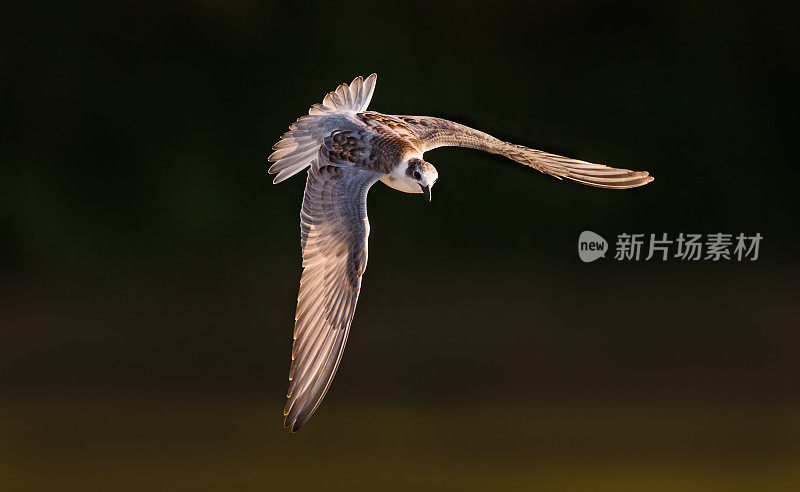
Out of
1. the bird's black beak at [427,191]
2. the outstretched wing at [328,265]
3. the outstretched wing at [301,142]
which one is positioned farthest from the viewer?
the outstretched wing at [301,142]

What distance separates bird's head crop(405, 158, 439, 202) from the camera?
7.28ft

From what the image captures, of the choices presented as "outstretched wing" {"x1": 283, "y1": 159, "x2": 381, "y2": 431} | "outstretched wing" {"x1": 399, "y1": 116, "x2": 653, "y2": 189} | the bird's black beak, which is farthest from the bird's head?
"outstretched wing" {"x1": 399, "y1": 116, "x2": 653, "y2": 189}

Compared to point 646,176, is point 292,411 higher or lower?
lower

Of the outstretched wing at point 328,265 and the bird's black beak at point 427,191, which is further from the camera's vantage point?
the bird's black beak at point 427,191

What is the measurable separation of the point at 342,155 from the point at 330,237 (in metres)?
0.22

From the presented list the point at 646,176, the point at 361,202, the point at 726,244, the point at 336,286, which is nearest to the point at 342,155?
the point at 361,202

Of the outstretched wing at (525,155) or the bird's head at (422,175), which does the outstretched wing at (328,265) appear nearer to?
the bird's head at (422,175)

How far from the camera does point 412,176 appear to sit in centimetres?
225

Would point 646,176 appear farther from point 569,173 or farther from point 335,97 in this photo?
point 335,97

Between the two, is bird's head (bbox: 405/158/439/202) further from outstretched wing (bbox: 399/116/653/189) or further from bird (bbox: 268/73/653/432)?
outstretched wing (bbox: 399/116/653/189)

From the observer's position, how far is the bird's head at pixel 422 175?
2219 mm

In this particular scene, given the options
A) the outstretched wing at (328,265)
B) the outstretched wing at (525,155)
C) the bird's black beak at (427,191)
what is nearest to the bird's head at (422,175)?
the bird's black beak at (427,191)

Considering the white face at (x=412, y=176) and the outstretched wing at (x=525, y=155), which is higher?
the outstretched wing at (x=525, y=155)

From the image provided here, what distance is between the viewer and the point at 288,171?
8.05 ft
